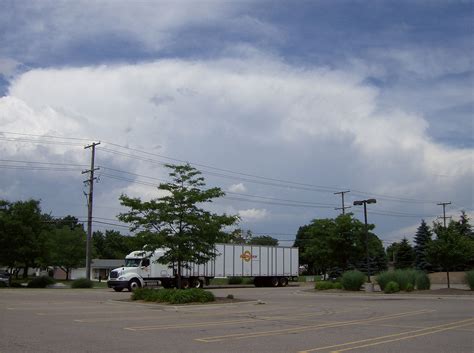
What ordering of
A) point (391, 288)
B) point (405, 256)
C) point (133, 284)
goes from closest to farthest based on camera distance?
point (391, 288), point (133, 284), point (405, 256)

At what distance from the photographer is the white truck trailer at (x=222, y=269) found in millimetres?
40000

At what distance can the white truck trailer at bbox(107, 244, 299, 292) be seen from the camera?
131 feet

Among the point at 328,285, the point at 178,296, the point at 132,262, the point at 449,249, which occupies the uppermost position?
the point at 449,249

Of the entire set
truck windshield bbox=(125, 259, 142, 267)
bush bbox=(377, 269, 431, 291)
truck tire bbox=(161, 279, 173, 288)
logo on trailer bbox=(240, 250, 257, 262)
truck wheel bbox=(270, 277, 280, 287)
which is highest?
logo on trailer bbox=(240, 250, 257, 262)

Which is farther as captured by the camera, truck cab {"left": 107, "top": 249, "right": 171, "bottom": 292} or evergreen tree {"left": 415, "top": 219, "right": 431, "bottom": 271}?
evergreen tree {"left": 415, "top": 219, "right": 431, "bottom": 271}

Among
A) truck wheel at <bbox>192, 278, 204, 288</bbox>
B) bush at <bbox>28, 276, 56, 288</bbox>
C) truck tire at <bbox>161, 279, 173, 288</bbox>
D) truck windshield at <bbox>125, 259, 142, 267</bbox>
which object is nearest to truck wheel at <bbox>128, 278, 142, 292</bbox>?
truck windshield at <bbox>125, 259, 142, 267</bbox>

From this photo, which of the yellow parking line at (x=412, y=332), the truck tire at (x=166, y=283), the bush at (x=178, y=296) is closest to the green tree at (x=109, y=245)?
the truck tire at (x=166, y=283)

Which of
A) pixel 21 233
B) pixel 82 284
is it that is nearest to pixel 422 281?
pixel 82 284

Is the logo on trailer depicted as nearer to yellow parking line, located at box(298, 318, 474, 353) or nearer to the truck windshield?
the truck windshield

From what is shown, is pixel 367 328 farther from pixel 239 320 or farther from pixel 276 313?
pixel 276 313

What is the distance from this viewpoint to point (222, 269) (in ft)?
154

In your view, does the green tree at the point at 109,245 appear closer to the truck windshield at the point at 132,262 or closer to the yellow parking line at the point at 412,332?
the truck windshield at the point at 132,262

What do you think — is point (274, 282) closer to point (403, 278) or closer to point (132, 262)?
point (132, 262)

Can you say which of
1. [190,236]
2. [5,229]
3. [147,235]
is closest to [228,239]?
[190,236]
